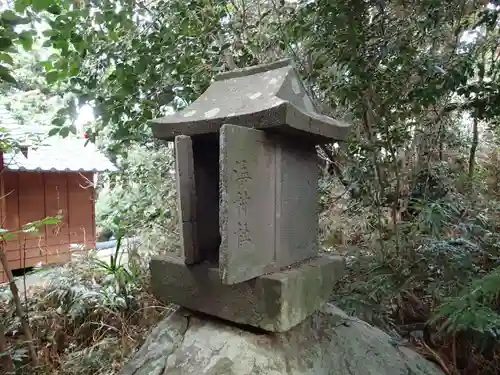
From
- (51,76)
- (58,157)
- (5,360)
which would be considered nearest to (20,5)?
(51,76)

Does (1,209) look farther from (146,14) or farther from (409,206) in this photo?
(409,206)

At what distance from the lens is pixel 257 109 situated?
4.68ft

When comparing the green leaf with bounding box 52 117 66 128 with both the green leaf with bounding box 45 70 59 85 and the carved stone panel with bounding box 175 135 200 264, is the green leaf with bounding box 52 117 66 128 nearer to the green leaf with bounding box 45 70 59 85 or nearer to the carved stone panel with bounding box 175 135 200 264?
the green leaf with bounding box 45 70 59 85

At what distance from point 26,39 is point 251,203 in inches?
72.0

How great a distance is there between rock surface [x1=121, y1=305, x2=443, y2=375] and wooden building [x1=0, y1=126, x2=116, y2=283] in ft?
17.0

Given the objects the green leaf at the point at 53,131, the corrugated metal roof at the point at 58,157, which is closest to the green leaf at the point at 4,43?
the green leaf at the point at 53,131

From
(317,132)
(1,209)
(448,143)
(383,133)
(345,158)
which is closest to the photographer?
(317,132)

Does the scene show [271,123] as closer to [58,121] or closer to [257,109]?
[257,109]

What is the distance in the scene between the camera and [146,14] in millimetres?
3123

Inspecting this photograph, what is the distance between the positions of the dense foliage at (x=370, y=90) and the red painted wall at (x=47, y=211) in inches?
172

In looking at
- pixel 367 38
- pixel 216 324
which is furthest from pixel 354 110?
pixel 216 324

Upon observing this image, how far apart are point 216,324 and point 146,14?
2.70 metres

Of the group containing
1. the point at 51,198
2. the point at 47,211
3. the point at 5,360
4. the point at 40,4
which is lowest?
the point at 5,360

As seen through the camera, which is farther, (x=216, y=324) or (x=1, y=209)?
(x=1, y=209)
